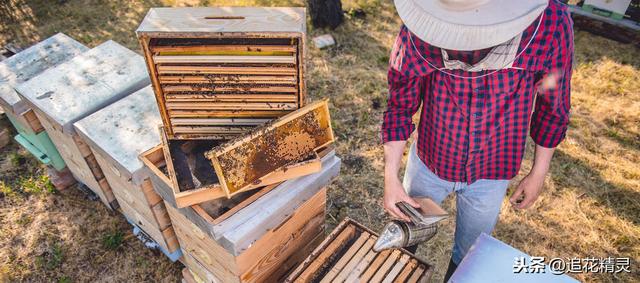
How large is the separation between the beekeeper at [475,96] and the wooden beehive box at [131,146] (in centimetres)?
147

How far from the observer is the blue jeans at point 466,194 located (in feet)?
7.89

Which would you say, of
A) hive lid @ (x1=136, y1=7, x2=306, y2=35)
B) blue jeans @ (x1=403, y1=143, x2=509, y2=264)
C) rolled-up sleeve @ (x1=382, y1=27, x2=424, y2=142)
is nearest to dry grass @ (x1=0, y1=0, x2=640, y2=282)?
blue jeans @ (x1=403, y1=143, x2=509, y2=264)

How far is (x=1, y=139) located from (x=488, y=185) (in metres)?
4.80

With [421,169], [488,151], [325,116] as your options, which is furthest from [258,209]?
[488,151]

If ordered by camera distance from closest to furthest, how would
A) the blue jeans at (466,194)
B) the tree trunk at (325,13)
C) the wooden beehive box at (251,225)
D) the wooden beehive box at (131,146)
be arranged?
the wooden beehive box at (251,225) < the blue jeans at (466,194) < the wooden beehive box at (131,146) < the tree trunk at (325,13)

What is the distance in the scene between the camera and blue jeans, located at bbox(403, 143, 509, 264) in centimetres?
240

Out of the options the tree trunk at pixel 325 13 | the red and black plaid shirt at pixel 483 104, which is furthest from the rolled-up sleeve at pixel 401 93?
the tree trunk at pixel 325 13

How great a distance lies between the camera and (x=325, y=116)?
2176mm

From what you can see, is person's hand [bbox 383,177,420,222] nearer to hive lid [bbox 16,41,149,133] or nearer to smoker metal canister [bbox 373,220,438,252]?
smoker metal canister [bbox 373,220,438,252]

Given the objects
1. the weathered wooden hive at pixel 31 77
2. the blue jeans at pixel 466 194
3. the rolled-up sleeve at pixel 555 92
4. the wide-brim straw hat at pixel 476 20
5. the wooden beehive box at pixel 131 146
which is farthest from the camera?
the weathered wooden hive at pixel 31 77

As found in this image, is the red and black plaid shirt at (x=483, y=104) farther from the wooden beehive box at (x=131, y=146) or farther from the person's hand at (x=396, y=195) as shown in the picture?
the wooden beehive box at (x=131, y=146)

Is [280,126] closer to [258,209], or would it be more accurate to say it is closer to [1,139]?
[258,209]

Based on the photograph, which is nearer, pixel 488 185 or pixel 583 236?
pixel 488 185

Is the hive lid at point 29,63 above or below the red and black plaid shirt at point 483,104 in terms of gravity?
below
